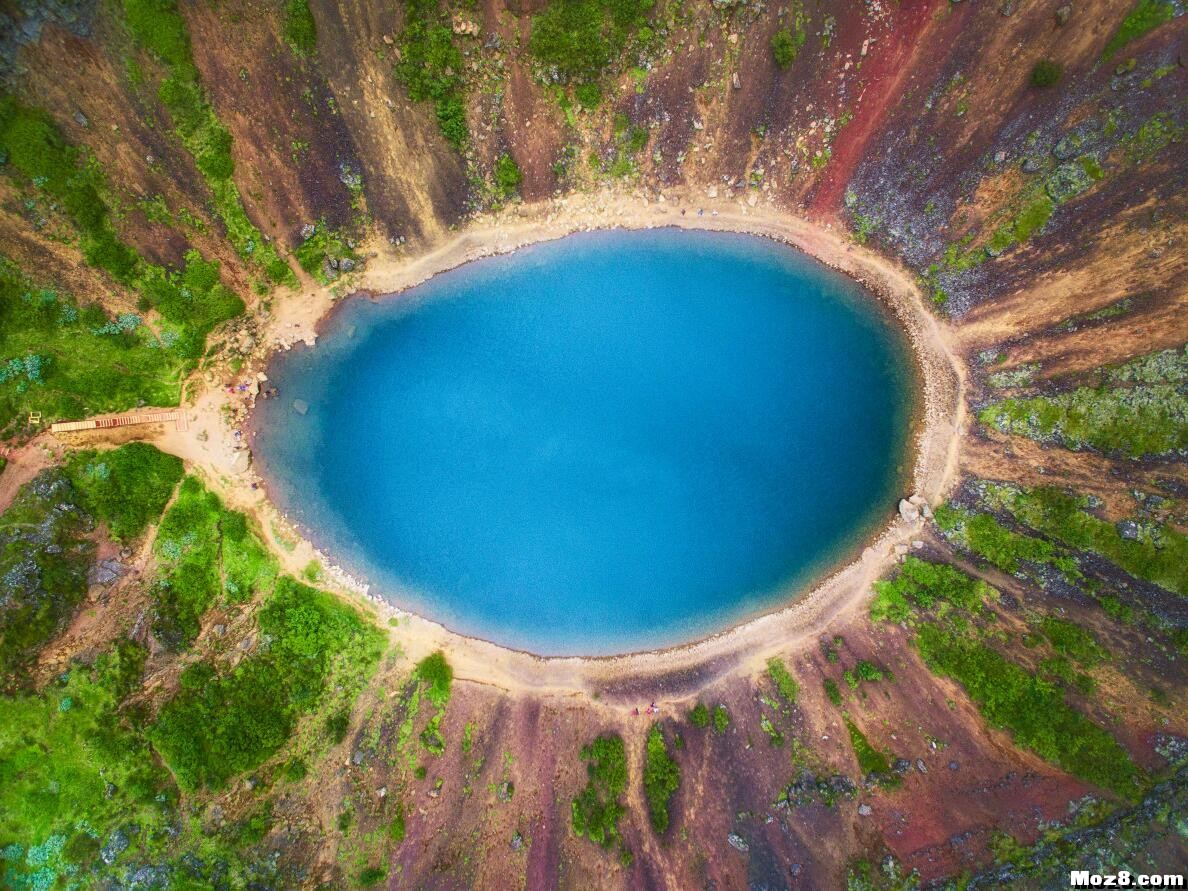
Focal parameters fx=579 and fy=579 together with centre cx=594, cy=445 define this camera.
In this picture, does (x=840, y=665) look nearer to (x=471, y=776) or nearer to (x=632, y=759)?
(x=632, y=759)

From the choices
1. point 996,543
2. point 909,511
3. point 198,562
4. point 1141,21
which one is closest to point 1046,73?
point 1141,21

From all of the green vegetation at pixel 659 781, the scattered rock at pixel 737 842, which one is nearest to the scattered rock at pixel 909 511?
the green vegetation at pixel 659 781

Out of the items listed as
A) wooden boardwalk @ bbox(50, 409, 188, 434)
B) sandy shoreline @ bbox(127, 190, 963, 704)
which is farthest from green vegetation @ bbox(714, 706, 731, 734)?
wooden boardwalk @ bbox(50, 409, 188, 434)

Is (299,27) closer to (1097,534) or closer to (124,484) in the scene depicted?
(124,484)

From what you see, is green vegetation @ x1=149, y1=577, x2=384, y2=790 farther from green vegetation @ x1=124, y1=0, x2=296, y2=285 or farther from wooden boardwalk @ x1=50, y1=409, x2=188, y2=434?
green vegetation @ x1=124, y1=0, x2=296, y2=285

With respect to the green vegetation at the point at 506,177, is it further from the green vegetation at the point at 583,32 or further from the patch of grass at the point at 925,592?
the patch of grass at the point at 925,592

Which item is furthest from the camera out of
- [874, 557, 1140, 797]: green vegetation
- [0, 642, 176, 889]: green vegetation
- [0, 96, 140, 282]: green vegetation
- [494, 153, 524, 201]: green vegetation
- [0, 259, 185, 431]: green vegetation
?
[494, 153, 524, 201]: green vegetation
